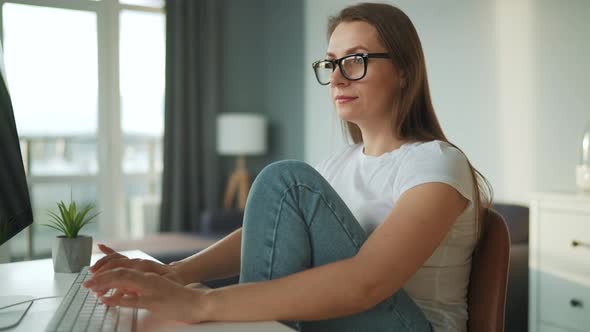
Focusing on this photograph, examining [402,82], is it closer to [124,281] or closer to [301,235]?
[301,235]

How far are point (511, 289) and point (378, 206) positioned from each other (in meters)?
1.59

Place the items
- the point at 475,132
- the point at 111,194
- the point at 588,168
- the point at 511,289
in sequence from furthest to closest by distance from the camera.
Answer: the point at 111,194
the point at 475,132
the point at 511,289
the point at 588,168

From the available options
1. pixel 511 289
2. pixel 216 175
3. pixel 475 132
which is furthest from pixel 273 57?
pixel 511 289

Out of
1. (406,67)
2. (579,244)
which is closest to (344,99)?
(406,67)

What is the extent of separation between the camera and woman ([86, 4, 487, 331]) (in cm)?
89

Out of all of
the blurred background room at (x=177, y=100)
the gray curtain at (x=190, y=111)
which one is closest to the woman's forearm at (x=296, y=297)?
the blurred background room at (x=177, y=100)

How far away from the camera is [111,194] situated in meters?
4.92

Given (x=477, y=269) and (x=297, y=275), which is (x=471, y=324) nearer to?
(x=477, y=269)

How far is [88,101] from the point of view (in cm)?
475

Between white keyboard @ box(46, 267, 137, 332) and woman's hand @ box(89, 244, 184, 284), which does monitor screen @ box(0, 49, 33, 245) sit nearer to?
woman's hand @ box(89, 244, 184, 284)

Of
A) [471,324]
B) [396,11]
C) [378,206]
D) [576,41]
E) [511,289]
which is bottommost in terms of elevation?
[511,289]

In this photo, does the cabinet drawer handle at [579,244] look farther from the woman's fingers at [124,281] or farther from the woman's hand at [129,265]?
the woman's fingers at [124,281]

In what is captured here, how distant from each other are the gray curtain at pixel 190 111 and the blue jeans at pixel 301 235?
4041 millimetres

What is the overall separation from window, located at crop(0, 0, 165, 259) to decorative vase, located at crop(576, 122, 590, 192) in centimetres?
349
